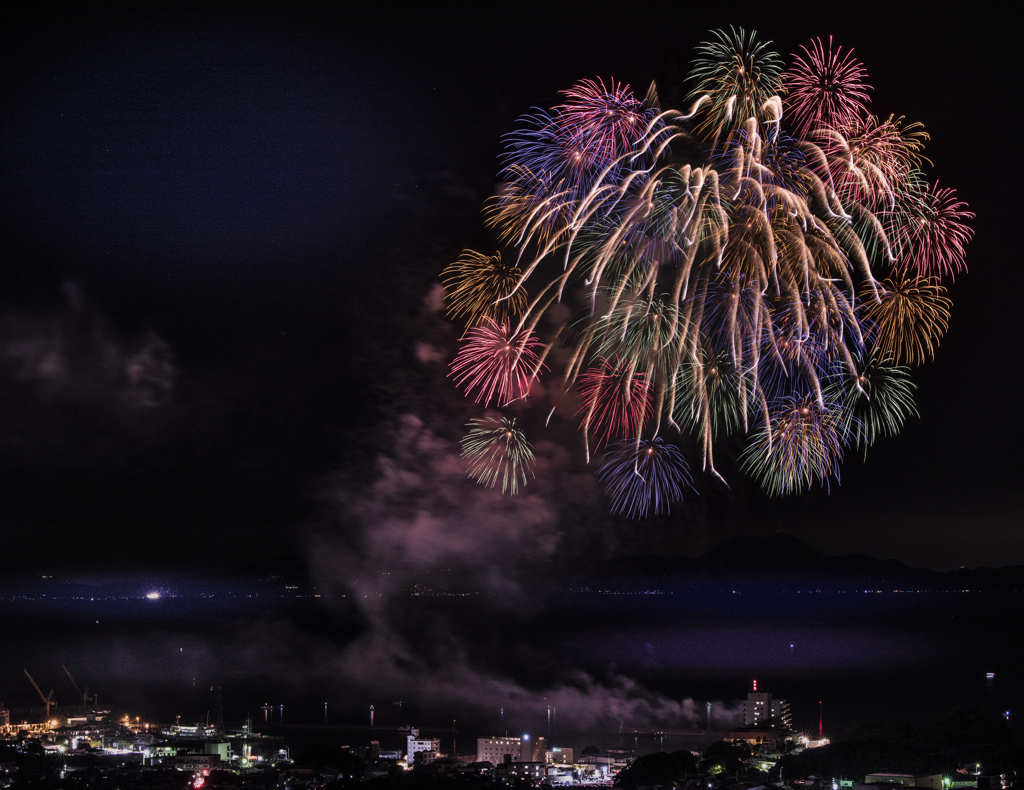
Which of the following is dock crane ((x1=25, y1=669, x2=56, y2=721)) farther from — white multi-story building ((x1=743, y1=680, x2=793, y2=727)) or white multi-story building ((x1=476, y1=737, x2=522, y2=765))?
white multi-story building ((x1=743, y1=680, x2=793, y2=727))

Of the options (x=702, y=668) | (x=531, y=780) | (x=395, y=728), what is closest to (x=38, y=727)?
(x=395, y=728)

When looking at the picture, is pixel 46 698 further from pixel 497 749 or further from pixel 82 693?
pixel 497 749

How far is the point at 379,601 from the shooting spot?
15975 cm

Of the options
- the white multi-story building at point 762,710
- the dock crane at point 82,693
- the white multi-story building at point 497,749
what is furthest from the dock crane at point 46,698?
the white multi-story building at point 762,710

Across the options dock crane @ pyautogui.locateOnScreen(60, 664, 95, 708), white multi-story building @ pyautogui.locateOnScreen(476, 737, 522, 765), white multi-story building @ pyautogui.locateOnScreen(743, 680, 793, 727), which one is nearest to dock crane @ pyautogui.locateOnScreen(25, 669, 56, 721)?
dock crane @ pyautogui.locateOnScreen(60, 664, 95, 708)

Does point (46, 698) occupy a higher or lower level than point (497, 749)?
lower

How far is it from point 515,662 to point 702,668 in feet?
55.0

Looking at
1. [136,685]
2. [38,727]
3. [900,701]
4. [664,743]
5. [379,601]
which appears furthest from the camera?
[379,601]

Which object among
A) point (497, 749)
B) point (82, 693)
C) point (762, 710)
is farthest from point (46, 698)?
point (762, 710)

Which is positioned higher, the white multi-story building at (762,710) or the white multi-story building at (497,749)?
the white multi-story building at (497,749)

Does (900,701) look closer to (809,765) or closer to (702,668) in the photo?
(702,668)

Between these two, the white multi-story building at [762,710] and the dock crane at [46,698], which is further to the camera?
the white multi-story building at [762,710]

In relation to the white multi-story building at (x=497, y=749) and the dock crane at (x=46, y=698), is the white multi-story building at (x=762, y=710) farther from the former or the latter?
the dock crane at (x=46, y=698)

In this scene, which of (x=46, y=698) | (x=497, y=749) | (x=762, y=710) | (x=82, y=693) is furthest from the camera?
(x=82, y=693)
